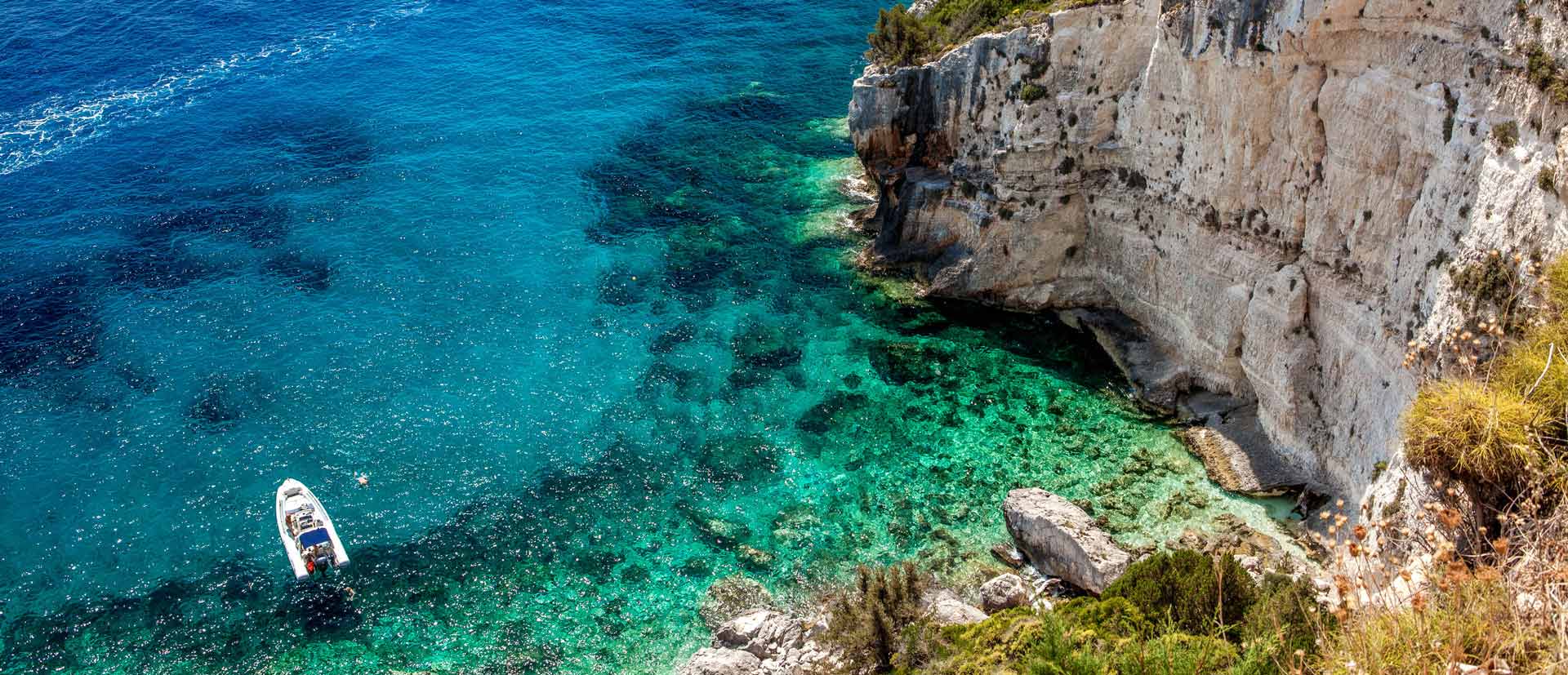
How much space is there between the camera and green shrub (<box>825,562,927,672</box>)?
89.1ft

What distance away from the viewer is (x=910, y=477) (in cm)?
3459

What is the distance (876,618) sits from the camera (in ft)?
89.7

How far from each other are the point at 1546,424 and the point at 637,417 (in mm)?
26925

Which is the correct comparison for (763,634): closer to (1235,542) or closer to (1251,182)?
(1235,542)

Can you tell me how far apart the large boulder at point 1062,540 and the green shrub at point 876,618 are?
3795 mm

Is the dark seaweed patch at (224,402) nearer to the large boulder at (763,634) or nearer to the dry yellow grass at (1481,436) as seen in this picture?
the large boulder at (763,634)

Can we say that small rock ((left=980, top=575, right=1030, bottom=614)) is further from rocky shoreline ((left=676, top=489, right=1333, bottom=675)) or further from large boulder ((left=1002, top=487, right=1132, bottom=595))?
large boulder ((left=1002, top=487, right=1132, bottom=595))

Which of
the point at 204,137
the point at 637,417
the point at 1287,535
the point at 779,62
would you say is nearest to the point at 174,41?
the point at 204,137

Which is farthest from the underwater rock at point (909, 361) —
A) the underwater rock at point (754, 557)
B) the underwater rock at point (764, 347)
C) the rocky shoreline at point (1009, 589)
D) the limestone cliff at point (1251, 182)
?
the underwater rock at point (754, 557)

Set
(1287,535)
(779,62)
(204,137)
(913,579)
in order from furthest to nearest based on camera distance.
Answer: (779,62) → (204,137) → (1287,535) → (913,579)

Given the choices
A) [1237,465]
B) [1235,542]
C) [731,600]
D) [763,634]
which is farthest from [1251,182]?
[731,600]

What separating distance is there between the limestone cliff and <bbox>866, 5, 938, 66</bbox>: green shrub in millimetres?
1006

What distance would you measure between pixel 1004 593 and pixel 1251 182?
1499 centimetres

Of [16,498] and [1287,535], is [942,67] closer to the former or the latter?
[1287,535]
